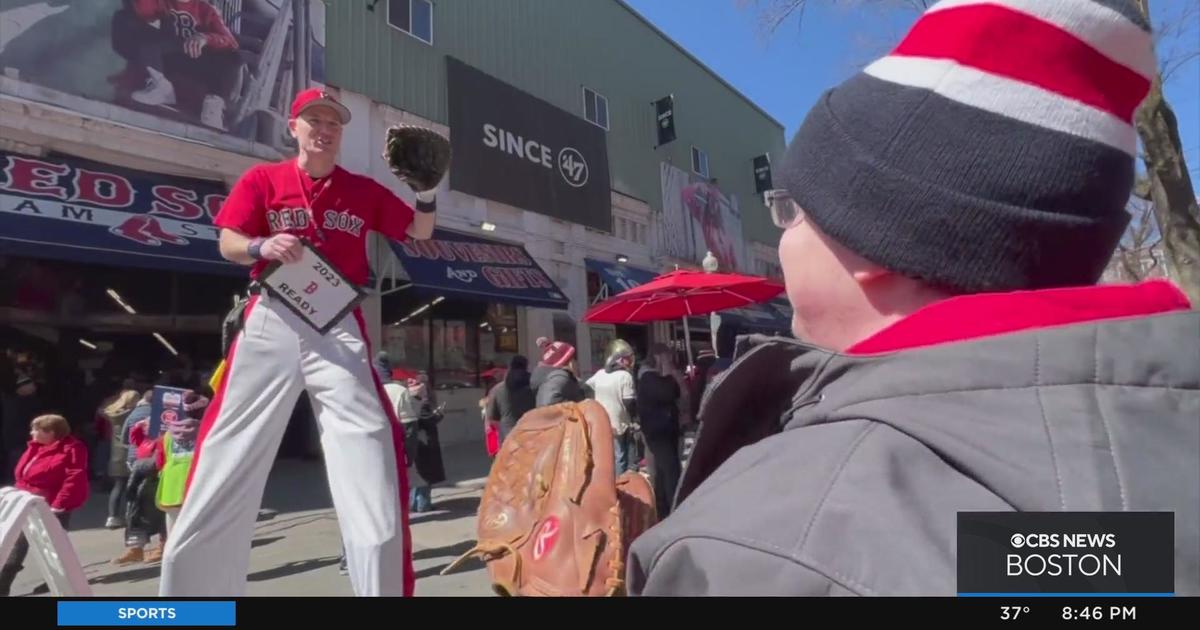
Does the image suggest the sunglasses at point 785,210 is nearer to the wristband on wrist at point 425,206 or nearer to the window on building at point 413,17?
the wristband on wrist at point 425,206

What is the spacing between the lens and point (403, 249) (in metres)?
10.8

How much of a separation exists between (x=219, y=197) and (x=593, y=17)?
12.0 m

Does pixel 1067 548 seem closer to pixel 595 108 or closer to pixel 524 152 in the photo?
pixel 524 152

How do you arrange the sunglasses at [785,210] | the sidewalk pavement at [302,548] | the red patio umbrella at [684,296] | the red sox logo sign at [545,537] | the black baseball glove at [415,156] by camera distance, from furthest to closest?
1. the red patio umbrella at [684,296]
2. the sidewalk pavement at [302,548]
3. the black baseball glove at [415,156]
4. the red sox logo sign at [545,537]
5. the sunglasses at [785,210]

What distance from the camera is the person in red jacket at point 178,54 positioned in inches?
324

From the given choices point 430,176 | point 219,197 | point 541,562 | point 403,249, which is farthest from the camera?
point 403,249

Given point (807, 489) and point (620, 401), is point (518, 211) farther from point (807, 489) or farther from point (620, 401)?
point (807, 489)

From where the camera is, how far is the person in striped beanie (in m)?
0.61

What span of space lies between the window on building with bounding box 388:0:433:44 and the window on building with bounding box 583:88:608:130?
5.13m

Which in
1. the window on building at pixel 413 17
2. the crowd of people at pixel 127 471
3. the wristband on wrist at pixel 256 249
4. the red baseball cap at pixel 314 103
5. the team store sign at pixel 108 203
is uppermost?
the window on building at pixel 413 17

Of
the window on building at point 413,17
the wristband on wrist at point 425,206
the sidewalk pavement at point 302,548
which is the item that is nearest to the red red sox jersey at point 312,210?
the wristband on wrist at point 425,206

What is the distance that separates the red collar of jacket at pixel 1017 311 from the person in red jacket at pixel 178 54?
393 inches
